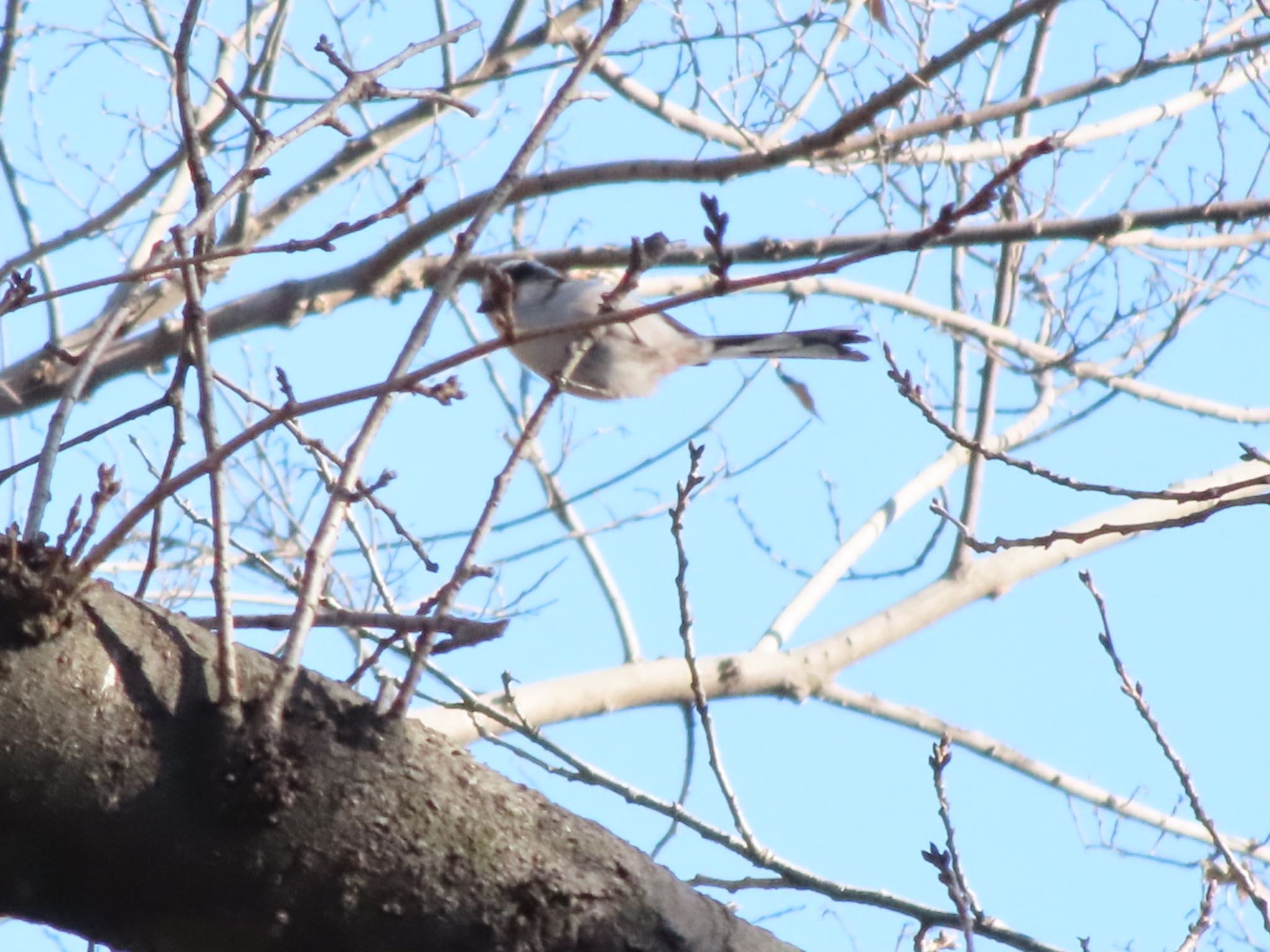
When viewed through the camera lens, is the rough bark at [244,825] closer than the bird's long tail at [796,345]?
Yes

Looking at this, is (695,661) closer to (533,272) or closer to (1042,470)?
(1042,470)

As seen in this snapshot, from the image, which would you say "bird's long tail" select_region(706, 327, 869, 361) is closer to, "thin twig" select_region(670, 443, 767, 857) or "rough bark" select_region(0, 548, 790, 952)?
"thin twig" select_region(670, 443, 767, 857)

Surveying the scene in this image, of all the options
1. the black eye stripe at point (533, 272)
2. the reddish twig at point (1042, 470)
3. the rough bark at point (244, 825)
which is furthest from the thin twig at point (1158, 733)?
the black eye stripe at point (533, 272)

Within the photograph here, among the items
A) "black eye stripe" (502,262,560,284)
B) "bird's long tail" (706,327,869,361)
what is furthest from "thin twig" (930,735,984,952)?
"black eye stripe" (502,262,560,284)

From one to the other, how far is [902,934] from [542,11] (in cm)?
365

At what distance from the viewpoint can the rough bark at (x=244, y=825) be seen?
3.84ft

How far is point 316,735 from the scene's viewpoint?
129 cm

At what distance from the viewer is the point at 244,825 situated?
3.96 ft

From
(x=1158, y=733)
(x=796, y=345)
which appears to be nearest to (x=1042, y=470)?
(x=1158, y=733)

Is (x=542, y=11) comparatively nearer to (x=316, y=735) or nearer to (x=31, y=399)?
(x=31, y=399)

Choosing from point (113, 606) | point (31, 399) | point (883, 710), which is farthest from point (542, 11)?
point (113, 606)

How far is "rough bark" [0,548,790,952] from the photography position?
1.17 metres

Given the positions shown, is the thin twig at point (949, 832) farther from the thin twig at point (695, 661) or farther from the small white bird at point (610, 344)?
the small white bird at point (610, 344)

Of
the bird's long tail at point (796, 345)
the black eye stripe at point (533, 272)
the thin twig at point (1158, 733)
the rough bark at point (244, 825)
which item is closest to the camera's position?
the rough bark at point (244, 825)
